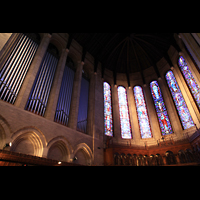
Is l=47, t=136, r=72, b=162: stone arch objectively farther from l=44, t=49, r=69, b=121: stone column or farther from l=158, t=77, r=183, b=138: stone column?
l=158, t=77, r=183, b=138: stone column

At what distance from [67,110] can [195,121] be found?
422 inches

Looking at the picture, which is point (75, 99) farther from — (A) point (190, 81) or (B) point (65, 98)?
(A) point (190, 81)

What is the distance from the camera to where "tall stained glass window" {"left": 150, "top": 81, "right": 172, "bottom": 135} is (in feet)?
45.3

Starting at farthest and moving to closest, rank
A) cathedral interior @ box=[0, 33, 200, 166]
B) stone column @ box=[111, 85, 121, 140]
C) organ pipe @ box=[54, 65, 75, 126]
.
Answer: stone column @ box=[111, 85, 121, 140] < organ pipe @ box=[54, 65, 75, 126] < cathedral interior @ box=[0, 33, 200, 166]

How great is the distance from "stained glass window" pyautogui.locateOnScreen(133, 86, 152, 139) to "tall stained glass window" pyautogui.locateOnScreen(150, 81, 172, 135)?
51.1 inches

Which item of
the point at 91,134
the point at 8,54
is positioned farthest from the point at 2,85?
the point at 91,134

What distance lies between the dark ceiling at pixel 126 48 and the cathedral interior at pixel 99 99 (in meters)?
0.11

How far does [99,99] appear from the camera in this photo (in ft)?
46.1

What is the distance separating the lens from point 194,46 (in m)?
8.90

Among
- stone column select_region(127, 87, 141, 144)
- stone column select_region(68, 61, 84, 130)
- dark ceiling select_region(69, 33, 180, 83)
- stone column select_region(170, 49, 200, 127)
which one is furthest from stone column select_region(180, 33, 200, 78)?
stone column select_region(68, 61, 84, 130)

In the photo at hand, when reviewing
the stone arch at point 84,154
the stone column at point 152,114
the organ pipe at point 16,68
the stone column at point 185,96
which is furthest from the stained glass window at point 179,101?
the organ pipe at point 16,68

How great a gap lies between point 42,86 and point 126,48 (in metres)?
12.4

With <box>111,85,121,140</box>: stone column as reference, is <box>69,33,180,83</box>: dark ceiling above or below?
above

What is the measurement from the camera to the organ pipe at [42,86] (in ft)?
27.7
